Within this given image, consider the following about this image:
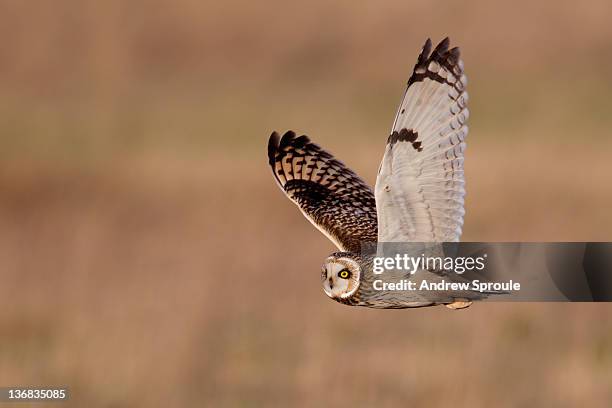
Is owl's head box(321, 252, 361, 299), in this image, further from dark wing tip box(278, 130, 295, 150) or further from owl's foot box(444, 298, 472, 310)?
dark wing tip box(278, 130, 295, 150)

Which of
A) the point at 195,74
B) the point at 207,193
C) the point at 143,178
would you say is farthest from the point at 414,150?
the point at 195,74

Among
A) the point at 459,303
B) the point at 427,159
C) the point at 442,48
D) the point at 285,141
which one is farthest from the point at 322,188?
the point at 459,303

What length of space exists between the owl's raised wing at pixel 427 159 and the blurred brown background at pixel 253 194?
224 cm

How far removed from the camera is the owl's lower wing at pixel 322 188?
6.18 meters

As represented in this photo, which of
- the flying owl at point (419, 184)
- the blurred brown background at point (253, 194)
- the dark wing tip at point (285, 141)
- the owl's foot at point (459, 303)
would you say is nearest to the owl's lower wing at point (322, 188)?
the dark wing tip at point (285, 141)

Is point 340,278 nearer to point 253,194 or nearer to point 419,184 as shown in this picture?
point 419,184

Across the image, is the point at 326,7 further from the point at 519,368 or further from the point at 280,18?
the point at 519,368

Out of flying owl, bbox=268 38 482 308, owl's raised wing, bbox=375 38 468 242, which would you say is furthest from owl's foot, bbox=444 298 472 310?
owl's raised wing, bbox=375 38 468 242

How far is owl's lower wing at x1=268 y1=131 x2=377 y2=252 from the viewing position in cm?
618

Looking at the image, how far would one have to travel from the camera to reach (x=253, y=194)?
13305 millimetres

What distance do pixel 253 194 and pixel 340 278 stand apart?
7967 mm

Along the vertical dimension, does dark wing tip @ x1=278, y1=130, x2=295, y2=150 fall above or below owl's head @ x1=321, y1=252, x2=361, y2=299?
above

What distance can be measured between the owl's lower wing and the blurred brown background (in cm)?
119

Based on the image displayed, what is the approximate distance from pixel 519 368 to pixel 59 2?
1553 cm
